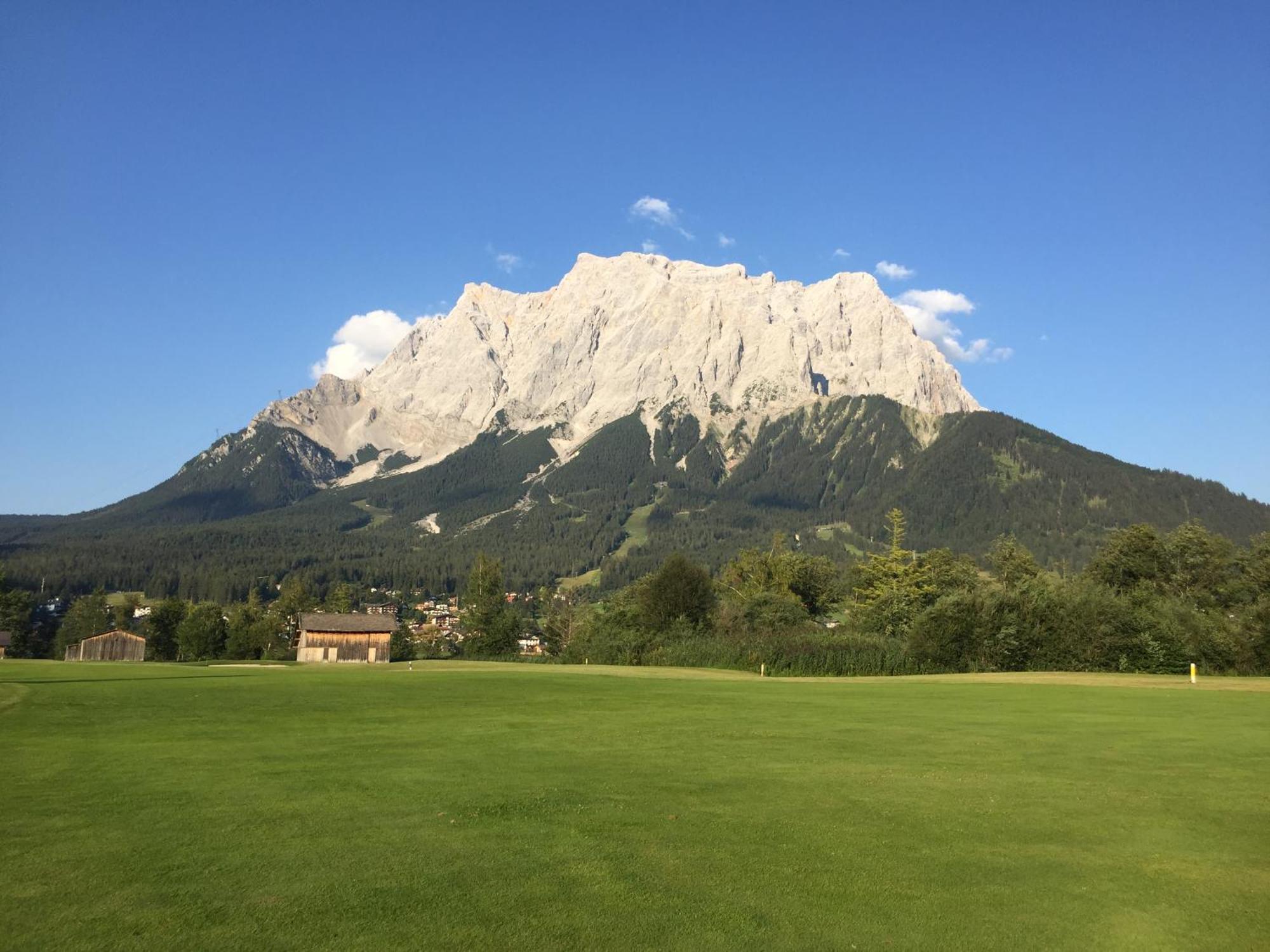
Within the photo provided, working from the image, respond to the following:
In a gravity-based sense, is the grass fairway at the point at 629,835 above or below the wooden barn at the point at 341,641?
above

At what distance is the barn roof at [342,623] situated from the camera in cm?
10475

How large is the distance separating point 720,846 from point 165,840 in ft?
23.7

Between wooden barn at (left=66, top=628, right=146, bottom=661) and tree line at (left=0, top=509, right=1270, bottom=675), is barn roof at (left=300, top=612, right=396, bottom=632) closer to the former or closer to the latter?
tree line at (left=0, top=509, right=1270, bottom=675)

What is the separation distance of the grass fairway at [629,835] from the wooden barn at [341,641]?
267 feet

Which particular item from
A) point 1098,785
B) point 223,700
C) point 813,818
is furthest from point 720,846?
point 223,700

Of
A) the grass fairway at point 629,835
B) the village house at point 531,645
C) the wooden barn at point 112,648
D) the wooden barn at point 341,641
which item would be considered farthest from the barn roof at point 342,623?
the grass fairway at point 629,835

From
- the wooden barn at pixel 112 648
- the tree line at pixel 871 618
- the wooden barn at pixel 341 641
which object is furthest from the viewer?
the wooden barn at pixel 112 648

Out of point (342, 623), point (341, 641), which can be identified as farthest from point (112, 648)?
point (342, 623)

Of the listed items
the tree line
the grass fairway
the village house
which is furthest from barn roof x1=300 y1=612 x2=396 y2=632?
the grass fairway

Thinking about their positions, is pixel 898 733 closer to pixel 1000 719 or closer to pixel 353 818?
pixel 1000 719

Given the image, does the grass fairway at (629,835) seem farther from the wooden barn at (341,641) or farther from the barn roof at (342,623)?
the barn roof at (342,623)

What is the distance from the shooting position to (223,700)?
32.8m

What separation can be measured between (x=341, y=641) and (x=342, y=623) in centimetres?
211

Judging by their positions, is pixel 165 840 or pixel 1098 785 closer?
pixel 165 840
